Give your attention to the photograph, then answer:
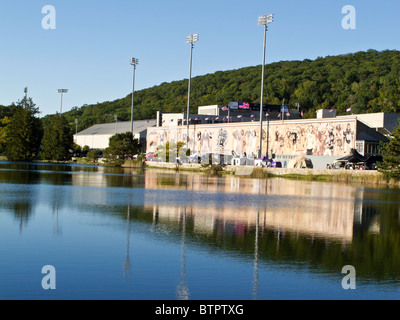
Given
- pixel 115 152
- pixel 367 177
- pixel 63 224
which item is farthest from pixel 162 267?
pixel 115 152

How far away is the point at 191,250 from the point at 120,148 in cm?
7462

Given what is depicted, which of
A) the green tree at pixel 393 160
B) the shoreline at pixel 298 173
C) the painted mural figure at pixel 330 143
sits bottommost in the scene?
the shoreline at pixel 298 173

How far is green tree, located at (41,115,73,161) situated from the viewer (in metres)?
101

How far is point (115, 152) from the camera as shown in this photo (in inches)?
3467

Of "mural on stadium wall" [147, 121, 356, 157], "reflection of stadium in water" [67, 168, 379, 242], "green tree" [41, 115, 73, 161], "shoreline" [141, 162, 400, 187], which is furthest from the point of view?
"green tree" [41, 115, 73, 161]

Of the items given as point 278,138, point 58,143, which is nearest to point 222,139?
point 278,138

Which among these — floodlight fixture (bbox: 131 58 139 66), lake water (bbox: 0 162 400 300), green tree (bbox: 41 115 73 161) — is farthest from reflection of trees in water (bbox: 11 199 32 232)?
green tree (bbox: 41 115 73 161)

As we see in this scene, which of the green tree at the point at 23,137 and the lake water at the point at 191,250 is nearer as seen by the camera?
the lake water at the point at 191,250

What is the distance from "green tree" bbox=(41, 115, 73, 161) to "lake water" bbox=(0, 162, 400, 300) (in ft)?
251

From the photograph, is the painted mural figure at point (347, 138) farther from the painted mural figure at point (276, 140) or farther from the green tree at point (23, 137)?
the green tree at point (23, 137)

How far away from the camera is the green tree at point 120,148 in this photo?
87688mm

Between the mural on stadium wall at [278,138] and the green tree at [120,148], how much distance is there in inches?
557

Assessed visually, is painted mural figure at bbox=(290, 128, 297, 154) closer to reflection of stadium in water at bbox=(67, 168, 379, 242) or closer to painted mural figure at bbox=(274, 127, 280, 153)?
painted mural figure at bbox=(274, 127, 280, 153)

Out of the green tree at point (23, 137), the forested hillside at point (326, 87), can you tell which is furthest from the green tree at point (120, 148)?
the forested hillside at point (326, 87)
